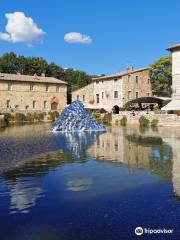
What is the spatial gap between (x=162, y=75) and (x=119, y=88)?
24.9ft

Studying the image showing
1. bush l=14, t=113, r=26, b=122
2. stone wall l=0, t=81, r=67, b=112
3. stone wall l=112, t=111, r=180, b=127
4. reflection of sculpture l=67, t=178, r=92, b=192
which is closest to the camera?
reflection of sculpture l=67, t=178, r=92, b=192

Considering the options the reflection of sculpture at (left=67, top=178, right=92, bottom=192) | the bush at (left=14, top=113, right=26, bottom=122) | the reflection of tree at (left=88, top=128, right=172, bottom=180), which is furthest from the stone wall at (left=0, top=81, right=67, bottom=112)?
the reflection of sculpture at (left=67, top=178, right=92, bottom=192)

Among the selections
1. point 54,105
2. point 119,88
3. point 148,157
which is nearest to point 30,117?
point 54,105

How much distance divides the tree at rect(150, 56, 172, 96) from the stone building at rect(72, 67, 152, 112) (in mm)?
1325

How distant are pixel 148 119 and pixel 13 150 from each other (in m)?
24.2

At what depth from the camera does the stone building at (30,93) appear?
58938 mm

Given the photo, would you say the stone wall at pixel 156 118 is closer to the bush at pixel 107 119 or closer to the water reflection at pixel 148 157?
the bush at pixel 107 119

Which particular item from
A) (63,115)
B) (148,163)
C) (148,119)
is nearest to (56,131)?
(63,115)

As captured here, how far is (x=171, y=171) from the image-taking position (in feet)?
44.4

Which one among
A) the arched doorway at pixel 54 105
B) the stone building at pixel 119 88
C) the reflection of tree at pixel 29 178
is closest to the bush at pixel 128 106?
the stone building at pixel 119 88

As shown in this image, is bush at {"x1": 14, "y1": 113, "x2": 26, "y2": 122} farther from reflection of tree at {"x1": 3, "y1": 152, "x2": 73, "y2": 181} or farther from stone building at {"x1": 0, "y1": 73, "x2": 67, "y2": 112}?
reflection of tree at {"x1": 3, "y1": 152, "x2": 73, "y2": 181}

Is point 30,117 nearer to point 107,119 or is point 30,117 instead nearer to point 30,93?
point 30,93

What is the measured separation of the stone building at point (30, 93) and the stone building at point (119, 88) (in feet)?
23.3

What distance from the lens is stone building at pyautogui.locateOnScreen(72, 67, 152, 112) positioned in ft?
183
